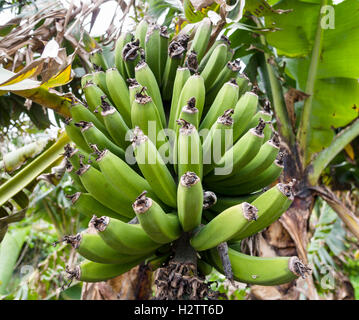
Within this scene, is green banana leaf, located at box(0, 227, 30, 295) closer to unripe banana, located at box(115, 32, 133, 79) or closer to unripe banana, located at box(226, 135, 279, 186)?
unripe banana, located at box(115, 32, 133, 79)

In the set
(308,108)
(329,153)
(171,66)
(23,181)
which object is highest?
(171,66)

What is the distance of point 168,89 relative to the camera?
45.5 inches

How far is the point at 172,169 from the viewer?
96 centimetres

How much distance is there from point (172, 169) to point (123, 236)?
259mm

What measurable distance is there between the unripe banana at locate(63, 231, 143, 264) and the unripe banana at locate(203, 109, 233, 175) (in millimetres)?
330

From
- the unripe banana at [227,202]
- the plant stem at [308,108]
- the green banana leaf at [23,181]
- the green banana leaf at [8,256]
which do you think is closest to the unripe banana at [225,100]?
the unripe banana at [227,202]

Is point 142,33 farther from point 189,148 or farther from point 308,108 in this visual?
point 308,108

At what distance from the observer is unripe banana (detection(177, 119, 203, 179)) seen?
80cm

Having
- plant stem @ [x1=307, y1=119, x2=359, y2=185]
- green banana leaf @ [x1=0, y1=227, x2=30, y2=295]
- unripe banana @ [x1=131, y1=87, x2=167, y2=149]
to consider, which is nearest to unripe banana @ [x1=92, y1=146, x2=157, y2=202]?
unripe banana @ [x1=131, y1=87, x2=167, y2=149]

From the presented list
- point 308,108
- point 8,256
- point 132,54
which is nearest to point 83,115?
point 132,54

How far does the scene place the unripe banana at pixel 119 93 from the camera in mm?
1048

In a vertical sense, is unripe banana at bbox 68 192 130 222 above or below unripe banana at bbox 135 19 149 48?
below

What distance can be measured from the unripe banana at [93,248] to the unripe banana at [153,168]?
19 centimetres

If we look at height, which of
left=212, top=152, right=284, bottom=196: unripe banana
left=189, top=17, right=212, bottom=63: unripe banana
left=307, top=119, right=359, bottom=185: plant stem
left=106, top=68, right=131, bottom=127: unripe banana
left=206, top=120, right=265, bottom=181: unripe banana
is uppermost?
left=189, top=17, right=212, bottom=63: unripe banana
